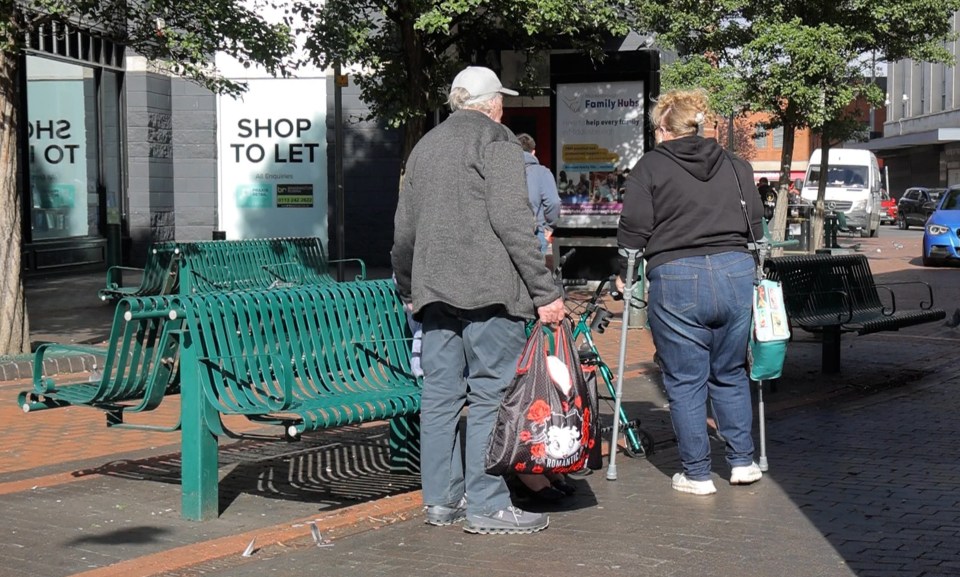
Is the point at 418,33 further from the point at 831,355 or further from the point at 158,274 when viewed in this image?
the point at 831,355

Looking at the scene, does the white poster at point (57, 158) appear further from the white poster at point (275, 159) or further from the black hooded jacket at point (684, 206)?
the black hooded jacket at point (684, 206)

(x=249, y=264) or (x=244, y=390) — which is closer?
(x=244, y=390)

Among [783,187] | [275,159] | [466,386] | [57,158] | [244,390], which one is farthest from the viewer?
[783,187]

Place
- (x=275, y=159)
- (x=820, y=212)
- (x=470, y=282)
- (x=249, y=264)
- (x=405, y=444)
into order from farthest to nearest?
(x=820, y=212)
(x=275, y=159)
(x=249, y=264)
(x=405, y=444)
(x=470, y=282)

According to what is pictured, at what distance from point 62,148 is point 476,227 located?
17.1 metres

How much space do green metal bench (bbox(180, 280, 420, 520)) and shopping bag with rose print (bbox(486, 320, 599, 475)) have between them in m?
0.73

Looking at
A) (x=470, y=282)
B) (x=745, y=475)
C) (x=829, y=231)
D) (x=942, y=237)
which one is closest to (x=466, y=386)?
(x=470, y=282)

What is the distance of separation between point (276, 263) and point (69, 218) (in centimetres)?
879

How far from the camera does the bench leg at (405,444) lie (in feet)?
22.6

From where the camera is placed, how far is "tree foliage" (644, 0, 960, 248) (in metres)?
25.0

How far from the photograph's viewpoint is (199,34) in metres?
12.3

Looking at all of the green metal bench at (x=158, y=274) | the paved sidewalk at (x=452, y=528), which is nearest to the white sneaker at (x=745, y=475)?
the paved sidewalk at (x=452, y=528)

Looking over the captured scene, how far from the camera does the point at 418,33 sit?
53.1ft

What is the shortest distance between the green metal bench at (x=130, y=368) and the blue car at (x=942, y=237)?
69.0ft
